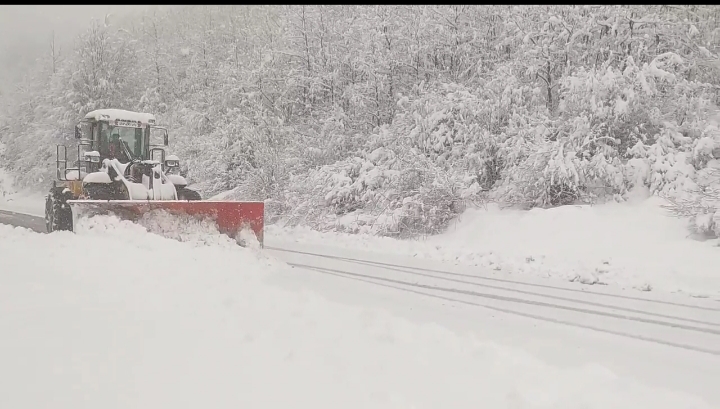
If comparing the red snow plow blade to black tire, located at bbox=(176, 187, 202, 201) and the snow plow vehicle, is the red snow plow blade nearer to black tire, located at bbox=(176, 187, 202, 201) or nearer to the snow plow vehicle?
the snow plow vehicle

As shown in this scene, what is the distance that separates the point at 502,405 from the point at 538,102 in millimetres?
11740

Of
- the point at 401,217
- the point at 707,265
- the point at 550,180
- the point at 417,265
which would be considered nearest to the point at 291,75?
the point at 401,217

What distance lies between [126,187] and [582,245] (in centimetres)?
911

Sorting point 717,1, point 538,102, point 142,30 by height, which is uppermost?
point 142,30

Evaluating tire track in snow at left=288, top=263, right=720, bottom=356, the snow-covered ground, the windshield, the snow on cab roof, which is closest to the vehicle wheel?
the windshield

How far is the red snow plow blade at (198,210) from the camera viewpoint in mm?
9164

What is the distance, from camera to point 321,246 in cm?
1133

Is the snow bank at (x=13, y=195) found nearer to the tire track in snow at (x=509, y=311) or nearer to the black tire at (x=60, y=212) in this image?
the black tire at (x=60, y=212)

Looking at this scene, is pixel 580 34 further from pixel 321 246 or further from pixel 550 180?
pixel 321 246

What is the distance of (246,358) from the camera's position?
378 centimetres

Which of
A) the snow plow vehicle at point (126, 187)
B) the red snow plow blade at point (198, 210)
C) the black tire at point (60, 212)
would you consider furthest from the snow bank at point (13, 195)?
the red snow plow blade at point (198, 210)

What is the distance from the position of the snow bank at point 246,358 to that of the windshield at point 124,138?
268 inches

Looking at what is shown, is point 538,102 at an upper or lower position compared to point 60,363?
upper

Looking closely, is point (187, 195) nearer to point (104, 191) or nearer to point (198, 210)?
point (104, 191)
